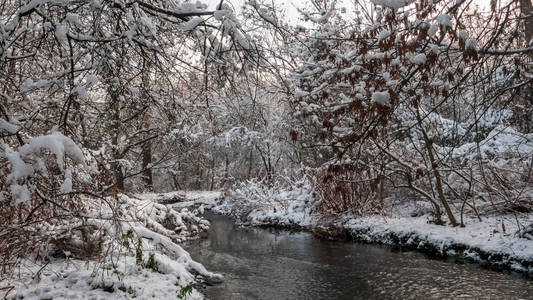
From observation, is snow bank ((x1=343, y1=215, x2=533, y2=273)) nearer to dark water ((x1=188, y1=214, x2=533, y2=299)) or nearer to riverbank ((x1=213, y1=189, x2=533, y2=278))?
riverbank ((x1=213, y1=189, x2=533, y2=278))

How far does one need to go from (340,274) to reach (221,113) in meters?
3.97

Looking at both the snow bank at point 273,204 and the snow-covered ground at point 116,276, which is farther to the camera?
the snow bank at point 273,204

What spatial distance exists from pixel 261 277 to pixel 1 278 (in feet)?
14.2

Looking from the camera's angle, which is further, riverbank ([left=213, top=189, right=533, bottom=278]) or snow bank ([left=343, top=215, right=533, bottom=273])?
riverbank ([left=213, top=189, right=533, bottom=278])

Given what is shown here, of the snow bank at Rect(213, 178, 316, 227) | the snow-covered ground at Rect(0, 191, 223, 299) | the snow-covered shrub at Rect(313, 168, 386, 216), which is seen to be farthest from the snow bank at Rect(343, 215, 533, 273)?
the snow-covered ground at Rect(0, 191, 223, 299)

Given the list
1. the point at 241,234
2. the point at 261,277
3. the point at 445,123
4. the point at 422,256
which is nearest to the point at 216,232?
the point at 241,234

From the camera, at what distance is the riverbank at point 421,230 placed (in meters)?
7.30

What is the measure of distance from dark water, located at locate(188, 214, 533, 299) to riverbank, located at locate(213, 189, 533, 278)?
43 cm

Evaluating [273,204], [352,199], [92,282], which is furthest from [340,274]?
[273,204]

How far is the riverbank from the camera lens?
730 centimetres

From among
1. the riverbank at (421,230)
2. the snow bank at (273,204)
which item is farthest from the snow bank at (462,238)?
the snow bank at (273,204)

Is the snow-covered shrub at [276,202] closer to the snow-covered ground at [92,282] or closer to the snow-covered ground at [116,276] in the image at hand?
the snow-covered ground at [116,276]

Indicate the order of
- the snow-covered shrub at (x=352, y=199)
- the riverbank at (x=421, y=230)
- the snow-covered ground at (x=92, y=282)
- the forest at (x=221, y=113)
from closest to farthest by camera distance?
the forest at (x=221, y=113), the snow-covered ground at (x=92, y=282), the riverbank at (x=421, y=230), the snow-covered shrub at (x=352, y=199)

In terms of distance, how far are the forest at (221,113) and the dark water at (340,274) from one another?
455 mm
